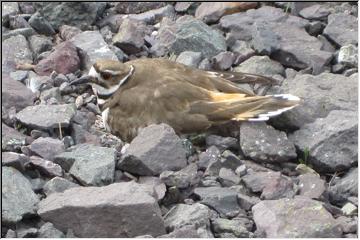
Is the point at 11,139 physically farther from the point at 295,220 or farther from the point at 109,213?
the point at 295,220

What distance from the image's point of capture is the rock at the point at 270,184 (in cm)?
763

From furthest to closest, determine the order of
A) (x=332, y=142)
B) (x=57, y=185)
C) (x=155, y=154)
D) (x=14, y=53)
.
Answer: (x=14, y=53), (x=332, y=142), (x=155, y=154), (x=57, y=185)

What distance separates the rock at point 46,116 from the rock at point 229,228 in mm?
1901

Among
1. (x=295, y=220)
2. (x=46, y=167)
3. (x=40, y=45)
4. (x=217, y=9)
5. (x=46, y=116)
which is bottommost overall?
(x=40, y=45)

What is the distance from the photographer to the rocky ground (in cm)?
710

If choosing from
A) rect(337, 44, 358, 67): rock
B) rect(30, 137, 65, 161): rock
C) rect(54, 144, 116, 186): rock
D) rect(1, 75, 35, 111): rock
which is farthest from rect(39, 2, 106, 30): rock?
rect(54, 144, 116, 186): rock

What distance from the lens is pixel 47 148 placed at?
8.18 m

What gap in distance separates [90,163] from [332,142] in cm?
176

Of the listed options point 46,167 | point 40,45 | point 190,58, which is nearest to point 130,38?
point 190,58

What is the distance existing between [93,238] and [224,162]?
1.38 meters

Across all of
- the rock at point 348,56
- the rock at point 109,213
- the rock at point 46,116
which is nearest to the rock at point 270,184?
the rock at point 109,213

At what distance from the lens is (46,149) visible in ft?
26.8

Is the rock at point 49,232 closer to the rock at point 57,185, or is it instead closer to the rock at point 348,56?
the rock at point 57,185

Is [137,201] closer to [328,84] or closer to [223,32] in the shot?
[328,84]
